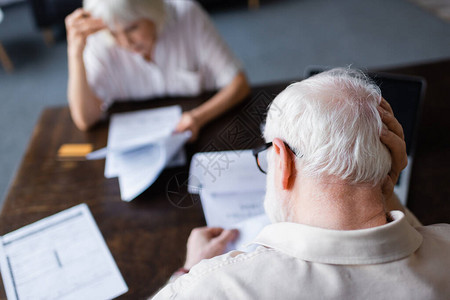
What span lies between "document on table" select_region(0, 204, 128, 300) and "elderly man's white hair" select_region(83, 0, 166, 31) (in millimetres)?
680

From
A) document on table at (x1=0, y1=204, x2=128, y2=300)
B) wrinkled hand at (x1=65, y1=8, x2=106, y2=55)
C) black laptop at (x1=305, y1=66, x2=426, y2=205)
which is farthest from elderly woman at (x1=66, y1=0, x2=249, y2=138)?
black laptop at (x1=305, y1=66, x2=426, y2=205)

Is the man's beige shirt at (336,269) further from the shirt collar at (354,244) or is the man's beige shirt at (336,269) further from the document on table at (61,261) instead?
the document on table at (61,261)

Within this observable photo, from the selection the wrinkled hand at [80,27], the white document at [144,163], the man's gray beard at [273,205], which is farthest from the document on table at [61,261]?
the wrinkled hand at [80,27]

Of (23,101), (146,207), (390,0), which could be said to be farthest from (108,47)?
(390,0)

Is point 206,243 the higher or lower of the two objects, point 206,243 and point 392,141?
the lower

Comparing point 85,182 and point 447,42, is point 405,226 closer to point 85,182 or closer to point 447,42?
point 85,182

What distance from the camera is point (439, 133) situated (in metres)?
1.23

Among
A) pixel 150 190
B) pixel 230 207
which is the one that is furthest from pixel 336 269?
pixel 150 190

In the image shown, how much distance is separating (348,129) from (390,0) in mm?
4186

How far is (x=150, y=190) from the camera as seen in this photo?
1.14 m

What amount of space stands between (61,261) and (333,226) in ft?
2.28

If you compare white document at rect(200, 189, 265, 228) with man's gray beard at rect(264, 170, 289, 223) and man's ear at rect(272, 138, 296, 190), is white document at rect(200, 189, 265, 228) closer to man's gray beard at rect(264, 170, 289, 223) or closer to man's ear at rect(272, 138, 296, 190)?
man's gray beard at rect(264, 170, 289, 223)

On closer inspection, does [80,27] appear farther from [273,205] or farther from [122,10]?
[273,205]

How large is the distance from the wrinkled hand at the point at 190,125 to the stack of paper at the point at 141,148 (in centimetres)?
3
